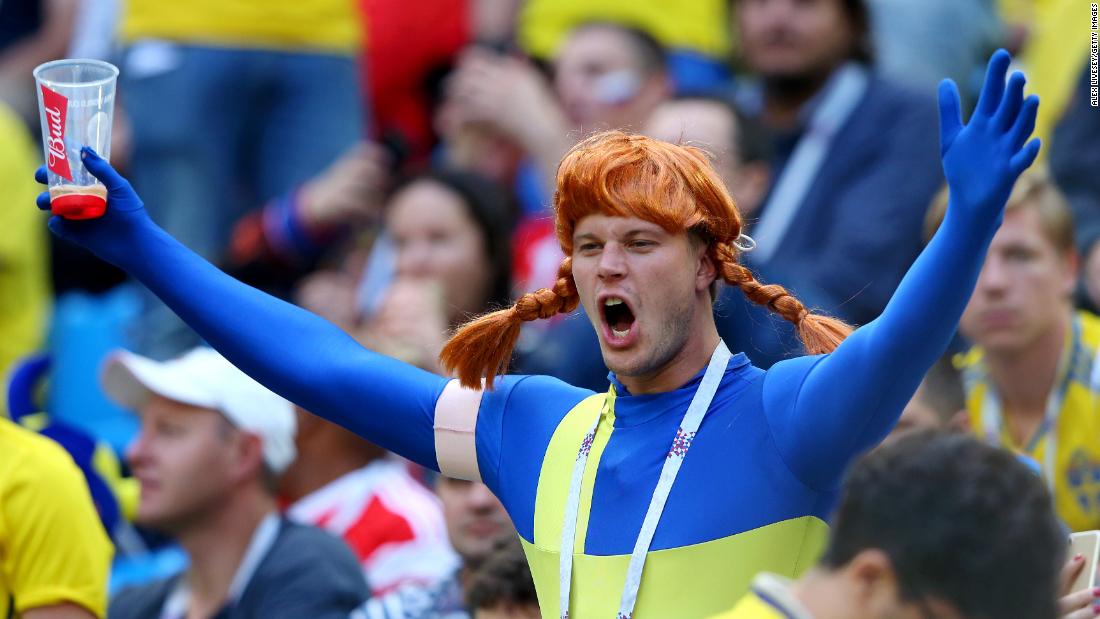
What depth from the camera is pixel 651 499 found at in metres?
3.32

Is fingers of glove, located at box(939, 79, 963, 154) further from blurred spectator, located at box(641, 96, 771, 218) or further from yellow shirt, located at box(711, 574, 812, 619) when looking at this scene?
blurred spectator, located at box(641, 96, 771, 218)

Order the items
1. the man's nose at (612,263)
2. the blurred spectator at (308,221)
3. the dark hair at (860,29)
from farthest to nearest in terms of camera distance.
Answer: the blurred spectator at (308,221)
the dark hair at (860,29)
the man's nose at (612,263)

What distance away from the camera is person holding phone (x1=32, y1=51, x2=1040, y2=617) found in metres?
3.04

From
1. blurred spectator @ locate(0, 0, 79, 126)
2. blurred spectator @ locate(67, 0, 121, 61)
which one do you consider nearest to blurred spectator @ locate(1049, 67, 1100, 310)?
blurred spectator @ locate(67, 0, 121, 61)

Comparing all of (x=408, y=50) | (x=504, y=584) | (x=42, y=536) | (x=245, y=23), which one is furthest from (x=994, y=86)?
(x=408, y=50)

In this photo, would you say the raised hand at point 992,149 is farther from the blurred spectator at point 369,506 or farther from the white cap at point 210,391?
the white cap at point 210,391

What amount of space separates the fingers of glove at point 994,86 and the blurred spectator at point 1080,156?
3444mm

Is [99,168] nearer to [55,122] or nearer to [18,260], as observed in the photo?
[55,122]

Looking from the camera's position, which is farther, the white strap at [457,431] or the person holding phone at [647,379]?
the white strap at [457,431]

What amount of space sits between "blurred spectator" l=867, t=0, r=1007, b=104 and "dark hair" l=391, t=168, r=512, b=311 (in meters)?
1.62

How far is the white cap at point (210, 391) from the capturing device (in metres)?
5.38

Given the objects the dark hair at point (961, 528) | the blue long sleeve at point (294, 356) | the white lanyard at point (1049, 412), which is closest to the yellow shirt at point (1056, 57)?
the white lanyard at point (1049, 412)

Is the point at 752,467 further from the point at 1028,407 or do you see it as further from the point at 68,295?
the point at 68,295

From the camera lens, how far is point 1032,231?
5.23 metres
